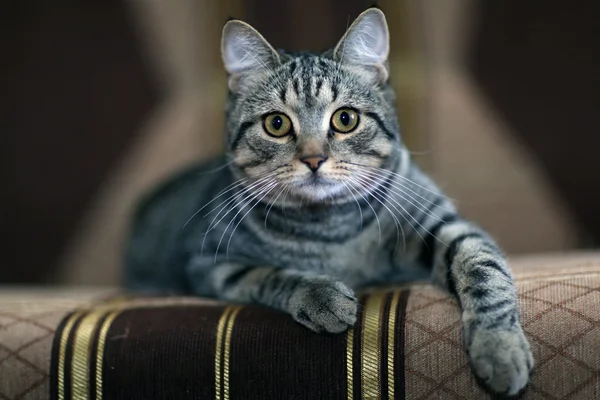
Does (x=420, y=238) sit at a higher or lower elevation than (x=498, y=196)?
higher

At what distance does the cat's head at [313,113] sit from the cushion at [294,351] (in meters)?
0.21

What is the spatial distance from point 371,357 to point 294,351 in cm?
11

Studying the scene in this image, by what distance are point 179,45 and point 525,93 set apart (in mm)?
1004

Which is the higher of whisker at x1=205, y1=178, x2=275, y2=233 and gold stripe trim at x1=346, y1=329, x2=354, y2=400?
whisker at x1=205, y1=178, x2=275, y2=233

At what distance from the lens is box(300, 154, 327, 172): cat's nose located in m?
1.05

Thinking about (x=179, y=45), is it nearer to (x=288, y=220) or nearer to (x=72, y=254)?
(x=72, y=254)

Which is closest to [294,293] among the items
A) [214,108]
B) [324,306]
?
[324,306]

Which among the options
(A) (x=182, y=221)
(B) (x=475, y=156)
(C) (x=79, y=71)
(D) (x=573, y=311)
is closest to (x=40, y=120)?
(C) (x=79, y=71)

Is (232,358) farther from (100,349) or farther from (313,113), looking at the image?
(313,113)

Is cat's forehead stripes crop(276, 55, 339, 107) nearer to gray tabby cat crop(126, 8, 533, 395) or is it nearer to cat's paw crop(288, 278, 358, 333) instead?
gray tabby cat crop(126, 8, 533, 395)

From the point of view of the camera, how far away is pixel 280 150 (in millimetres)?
1111

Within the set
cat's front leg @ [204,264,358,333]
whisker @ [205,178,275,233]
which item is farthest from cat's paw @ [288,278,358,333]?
whisker @ [205,178,275,233]

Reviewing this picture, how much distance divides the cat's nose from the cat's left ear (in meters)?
0.21

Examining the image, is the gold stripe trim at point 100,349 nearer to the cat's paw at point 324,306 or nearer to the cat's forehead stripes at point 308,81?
the cat's paw at point 324,306
